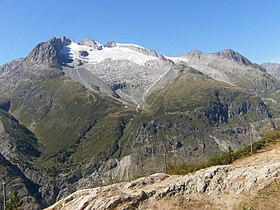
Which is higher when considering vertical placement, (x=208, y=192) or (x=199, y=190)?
(x=199, y=190)

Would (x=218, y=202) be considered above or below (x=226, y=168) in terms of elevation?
below

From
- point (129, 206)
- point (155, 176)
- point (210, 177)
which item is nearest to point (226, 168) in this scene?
point (210, 177)

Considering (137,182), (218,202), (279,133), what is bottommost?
(218,202)

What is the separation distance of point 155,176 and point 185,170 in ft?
26.7

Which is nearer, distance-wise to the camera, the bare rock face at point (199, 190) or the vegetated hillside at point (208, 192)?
the vegetated hillside at point (208, 192)

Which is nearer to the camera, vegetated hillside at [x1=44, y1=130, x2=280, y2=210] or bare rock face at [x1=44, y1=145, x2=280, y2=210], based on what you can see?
vegetated hillside at [x1=44, y1=130, x2=280, y2=210]

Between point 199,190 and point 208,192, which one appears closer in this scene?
point 208,192

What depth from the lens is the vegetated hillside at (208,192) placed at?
32906 millimetres

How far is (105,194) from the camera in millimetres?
36938

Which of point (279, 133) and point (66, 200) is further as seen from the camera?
point (279, 133)

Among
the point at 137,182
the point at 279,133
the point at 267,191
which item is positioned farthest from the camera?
the point at 279,133

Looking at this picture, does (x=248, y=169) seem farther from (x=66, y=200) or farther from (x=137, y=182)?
(x=66, y=200)

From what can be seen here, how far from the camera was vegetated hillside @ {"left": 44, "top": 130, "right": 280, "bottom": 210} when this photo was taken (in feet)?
108

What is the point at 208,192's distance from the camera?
34844 mm
